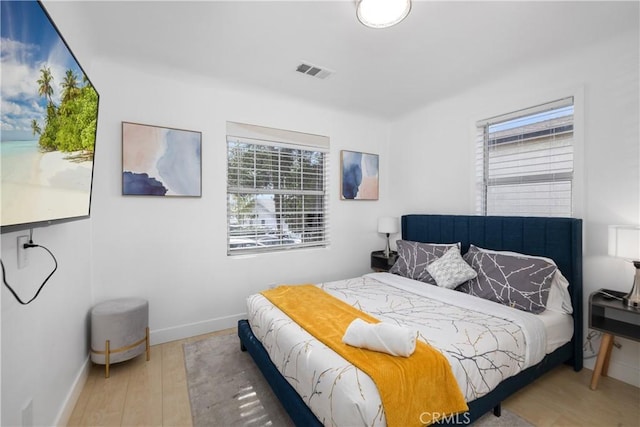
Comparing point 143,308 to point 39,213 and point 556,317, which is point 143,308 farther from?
point 556,317

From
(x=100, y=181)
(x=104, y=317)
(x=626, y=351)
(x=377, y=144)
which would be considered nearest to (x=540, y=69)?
(x=377, y=144)

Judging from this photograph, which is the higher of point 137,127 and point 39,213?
point 137,127

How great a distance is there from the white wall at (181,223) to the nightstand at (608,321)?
104 inches

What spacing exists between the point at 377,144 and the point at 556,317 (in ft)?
9.75

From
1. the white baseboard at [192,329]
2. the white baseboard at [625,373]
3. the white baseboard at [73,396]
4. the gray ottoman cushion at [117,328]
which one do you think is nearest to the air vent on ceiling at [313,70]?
the gray ottoman cushion at [117,328]

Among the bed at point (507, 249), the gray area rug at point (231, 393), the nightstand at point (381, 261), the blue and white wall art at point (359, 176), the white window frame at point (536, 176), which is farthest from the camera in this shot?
the blue and white wall art at point (359, 176)

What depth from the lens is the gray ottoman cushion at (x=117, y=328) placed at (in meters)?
2.20

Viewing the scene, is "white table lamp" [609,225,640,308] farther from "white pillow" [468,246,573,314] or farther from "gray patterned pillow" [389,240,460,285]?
"gray patterned pillow" [389,240,460,285]

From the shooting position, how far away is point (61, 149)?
1275 mm

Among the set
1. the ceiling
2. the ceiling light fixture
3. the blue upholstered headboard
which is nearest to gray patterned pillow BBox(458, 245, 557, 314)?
the blue upholstered headboard

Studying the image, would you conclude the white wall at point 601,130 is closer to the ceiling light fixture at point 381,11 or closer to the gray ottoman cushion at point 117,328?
the ceiling light fixture at point 381,11

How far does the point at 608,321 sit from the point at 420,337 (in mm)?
1548

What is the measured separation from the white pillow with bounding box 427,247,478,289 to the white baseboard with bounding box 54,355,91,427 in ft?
9.70

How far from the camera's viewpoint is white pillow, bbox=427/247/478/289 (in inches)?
104
